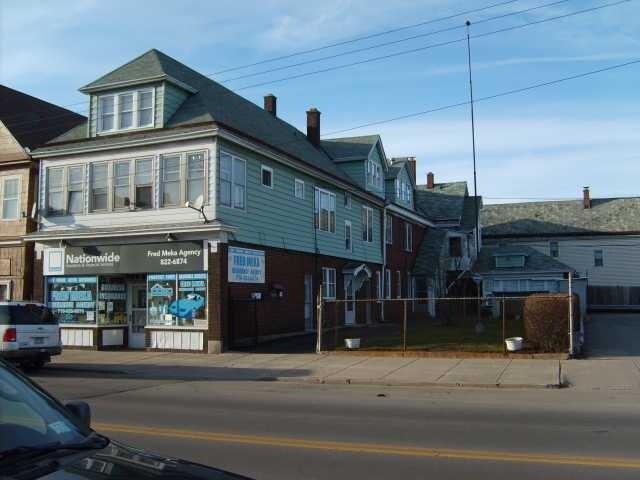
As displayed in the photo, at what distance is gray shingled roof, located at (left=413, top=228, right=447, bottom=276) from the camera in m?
42.1

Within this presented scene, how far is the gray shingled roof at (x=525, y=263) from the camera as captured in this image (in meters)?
42.5

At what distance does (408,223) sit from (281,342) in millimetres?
20176

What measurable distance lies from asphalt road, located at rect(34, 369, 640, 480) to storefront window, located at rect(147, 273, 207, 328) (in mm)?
6779

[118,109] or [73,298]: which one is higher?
[118,109]

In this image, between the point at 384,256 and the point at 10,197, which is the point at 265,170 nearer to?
the point at 10,197

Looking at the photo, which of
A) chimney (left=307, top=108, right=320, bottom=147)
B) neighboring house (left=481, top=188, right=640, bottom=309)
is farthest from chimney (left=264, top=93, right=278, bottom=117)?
neighboring house (left=481, top=188, right=640, bottom=309)

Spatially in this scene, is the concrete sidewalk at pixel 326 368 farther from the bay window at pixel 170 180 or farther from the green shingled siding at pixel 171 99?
the green shingled siding at pixel 171 99

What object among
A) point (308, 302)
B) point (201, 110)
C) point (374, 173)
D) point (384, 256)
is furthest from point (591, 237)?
point (201, 110)

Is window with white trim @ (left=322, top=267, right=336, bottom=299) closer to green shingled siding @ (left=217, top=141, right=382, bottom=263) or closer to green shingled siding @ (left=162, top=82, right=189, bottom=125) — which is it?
green shingled siding @ (left=217, top=141, right=382, bottom=263)

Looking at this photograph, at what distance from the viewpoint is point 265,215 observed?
24.5 m

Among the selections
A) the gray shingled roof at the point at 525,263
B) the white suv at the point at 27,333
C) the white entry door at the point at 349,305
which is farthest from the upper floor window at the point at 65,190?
the gray shingled roof at the point at 525,263

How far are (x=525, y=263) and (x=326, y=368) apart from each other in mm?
28558

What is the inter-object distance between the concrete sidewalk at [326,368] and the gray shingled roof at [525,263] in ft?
82.7

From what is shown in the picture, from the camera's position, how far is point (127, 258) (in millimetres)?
22859
